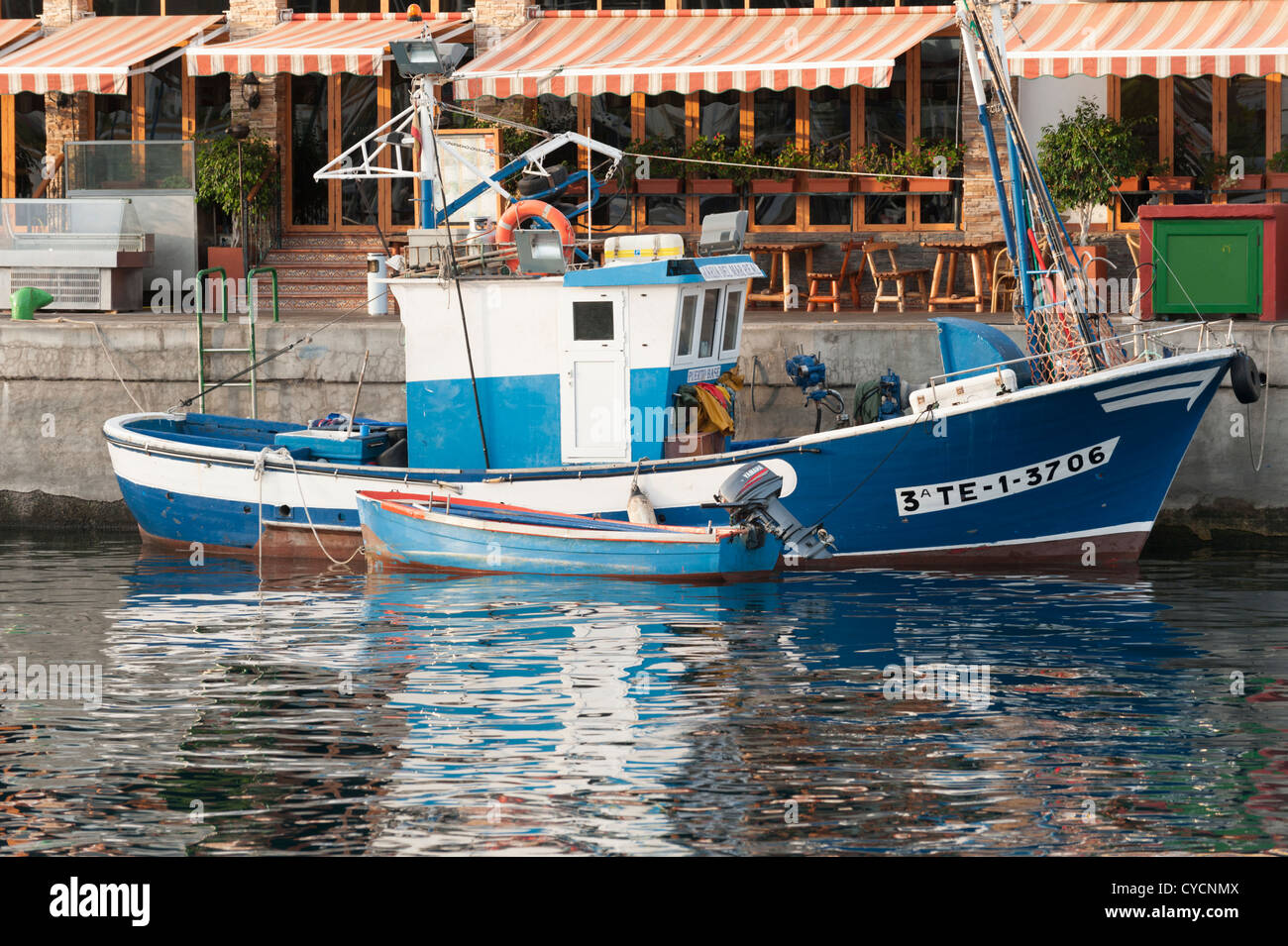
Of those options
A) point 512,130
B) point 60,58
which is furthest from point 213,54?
point 512,130

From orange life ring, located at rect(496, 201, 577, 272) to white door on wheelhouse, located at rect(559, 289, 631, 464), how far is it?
3.02 ft

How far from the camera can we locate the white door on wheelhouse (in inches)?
566

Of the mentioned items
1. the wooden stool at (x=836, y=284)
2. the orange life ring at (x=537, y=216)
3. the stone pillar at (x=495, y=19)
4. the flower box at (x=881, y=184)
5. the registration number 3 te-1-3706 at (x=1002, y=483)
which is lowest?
the registration number 3 te-1-3706 at (x=1002, y=483)

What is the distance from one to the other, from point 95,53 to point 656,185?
676 cm

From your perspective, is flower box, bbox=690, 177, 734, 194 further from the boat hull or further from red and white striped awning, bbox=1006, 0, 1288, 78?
the boat hull

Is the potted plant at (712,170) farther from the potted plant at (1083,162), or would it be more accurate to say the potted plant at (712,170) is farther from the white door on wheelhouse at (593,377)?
the white door on wheelhouse at (593,377)

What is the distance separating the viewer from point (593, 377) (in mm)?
Result: 14477

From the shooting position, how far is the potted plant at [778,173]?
21859 millimetres

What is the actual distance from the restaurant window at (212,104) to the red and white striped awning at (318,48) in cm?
147

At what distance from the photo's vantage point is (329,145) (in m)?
23.7

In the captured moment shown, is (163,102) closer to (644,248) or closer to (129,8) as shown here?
(129,8)

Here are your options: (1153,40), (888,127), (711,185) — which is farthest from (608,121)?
(1153,40)

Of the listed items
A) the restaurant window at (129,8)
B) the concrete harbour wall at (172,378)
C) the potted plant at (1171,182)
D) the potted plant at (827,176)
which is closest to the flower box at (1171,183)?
the potted plant at (1171,182)
